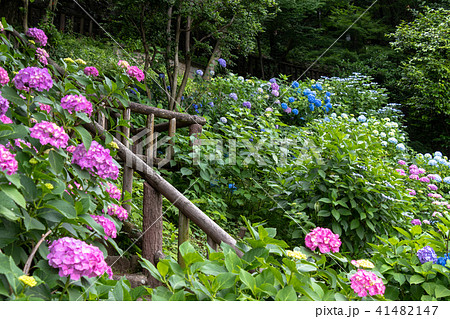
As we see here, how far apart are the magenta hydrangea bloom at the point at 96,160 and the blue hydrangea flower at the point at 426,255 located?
54.9 inches

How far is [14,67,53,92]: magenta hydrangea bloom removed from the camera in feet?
6.15

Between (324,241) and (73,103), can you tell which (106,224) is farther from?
A: (324,241)

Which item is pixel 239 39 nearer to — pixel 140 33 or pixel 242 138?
pixel 140 33

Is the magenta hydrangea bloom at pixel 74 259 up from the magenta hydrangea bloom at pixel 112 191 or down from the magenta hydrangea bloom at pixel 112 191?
up

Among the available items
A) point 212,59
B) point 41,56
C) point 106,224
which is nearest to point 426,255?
point 106,224

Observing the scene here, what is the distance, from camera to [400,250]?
6.61 feet

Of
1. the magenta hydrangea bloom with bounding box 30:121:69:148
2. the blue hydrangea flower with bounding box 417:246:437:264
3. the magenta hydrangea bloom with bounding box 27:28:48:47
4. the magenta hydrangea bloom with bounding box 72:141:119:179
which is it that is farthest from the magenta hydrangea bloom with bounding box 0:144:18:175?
the magenta hydrangea bloom with bounding box 27:28:48:47

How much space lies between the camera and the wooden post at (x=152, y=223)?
2863mm

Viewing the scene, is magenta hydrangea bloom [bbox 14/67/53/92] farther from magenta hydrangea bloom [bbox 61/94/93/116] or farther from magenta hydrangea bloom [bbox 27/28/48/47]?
magenta hydrangea bloom [bbox 27/28/48/47]

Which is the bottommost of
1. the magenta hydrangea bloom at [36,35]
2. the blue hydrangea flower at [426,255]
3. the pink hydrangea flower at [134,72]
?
the blue hydrangea flower at [426,255]

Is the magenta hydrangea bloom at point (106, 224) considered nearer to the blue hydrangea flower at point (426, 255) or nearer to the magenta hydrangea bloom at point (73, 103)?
the magenta hydrangea bloom at point (73, 103)

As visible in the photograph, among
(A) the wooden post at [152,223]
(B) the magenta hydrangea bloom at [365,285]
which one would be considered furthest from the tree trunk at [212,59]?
(B) the magenta hydrangea bloom at [365,285]

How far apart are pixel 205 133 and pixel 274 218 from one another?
50.4 inches

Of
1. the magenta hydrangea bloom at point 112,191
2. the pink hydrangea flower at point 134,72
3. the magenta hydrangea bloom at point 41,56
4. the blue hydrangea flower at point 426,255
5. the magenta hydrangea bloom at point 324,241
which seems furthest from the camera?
the magenta hydrangea bloom at point 41,56
